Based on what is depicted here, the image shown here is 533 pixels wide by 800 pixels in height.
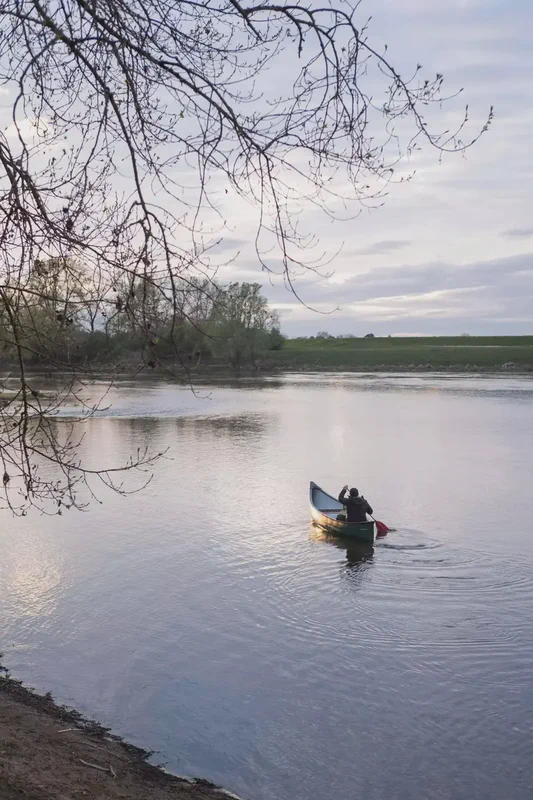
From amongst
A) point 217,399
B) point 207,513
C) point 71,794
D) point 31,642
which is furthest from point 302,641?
point 217,399

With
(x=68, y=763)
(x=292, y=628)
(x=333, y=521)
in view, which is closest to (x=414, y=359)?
(x=333, y=521)

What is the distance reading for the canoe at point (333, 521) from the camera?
1642cm

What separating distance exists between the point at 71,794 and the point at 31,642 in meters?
5.13

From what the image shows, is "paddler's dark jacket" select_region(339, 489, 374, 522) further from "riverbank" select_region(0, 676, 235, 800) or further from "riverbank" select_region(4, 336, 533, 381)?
"riverbank" select_region(4, 336, 533, 381)

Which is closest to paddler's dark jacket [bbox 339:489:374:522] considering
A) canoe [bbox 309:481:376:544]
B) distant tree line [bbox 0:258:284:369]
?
canoe [bbox 309:481:376:544]

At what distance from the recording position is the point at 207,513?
18.7 m

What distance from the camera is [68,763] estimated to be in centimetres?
666

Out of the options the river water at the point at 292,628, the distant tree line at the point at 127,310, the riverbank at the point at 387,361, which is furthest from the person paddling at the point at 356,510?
the riverbank at the point at 387,361

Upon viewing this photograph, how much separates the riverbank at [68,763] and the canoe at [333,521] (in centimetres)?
890

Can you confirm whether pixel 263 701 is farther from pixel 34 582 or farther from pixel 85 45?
pixel 85 45

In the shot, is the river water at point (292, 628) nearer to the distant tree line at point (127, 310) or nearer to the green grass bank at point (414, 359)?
the distant tree line at point (127, 310)

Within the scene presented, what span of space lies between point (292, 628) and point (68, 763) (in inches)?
207

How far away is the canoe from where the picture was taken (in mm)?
16422

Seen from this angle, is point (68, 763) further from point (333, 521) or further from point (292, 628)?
point (333, 521)
